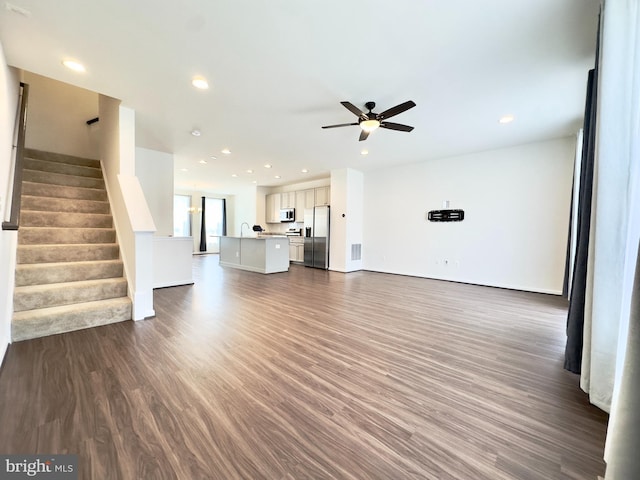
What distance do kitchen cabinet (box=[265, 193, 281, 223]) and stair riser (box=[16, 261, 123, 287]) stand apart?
651cm

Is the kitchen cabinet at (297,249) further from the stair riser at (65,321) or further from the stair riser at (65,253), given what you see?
the stair riser at (65,321)

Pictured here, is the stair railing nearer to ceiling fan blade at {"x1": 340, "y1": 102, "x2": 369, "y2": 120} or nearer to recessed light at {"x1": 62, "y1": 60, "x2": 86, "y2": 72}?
recessed light at {"x1": 62, "y1": 60, "x2": 86, "y2": 72}

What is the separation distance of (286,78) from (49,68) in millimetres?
2608

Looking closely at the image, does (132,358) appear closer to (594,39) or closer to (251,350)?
(251,350)

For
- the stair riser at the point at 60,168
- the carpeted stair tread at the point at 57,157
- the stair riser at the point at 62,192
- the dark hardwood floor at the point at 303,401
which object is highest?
the carpeted stair tread at the point at 57,157

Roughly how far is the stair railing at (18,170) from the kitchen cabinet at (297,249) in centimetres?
635

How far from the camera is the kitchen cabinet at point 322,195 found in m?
8.20

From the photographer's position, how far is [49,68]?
9.24 feet

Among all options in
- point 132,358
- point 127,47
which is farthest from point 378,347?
point 127,47

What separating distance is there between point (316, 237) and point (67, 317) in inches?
226

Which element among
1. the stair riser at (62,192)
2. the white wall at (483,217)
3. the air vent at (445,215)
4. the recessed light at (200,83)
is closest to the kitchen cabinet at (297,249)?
the white wall at (483,217)

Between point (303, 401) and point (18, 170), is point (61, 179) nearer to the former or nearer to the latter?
point (18, 170)

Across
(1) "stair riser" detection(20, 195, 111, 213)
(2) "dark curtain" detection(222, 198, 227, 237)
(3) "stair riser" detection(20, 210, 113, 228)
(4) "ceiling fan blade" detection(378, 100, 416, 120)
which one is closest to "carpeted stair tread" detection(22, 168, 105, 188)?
(1) "stair riser" detection(20, 195, 111, 213)

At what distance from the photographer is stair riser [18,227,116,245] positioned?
128 inches
